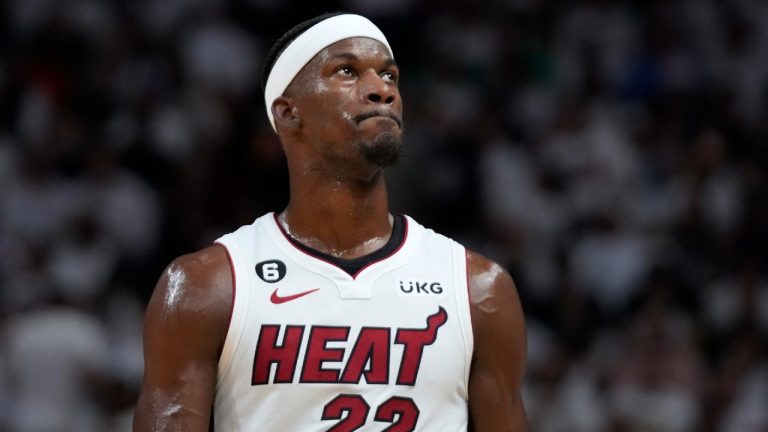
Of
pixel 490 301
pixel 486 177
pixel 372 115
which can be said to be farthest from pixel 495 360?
pixel 486 177

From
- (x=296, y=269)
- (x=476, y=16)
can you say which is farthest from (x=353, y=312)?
(x=476, y=16)

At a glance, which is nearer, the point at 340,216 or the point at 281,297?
the point at 281,297

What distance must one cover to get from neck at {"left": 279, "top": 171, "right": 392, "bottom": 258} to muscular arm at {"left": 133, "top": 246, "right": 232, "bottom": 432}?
17.5 inches

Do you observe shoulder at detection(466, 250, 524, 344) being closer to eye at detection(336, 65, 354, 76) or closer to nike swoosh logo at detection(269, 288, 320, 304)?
nike swoosh logo at detection(269, 288, 320, 304)

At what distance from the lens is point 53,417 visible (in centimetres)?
971

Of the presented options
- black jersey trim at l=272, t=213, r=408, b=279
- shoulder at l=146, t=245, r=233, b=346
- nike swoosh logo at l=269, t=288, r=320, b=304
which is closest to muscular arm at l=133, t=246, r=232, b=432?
shoulder at l=146, t=245, r=233, b=346

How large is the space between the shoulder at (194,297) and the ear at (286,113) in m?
0.58

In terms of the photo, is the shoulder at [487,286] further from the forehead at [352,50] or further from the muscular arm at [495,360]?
the forehead at [352,50]

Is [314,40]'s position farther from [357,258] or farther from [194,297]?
[194,297]

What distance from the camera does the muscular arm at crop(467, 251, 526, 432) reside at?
4.53 m

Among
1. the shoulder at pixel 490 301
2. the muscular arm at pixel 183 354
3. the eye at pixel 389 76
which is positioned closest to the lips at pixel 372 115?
the eye at pixel 389 76

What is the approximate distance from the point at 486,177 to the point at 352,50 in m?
6.84

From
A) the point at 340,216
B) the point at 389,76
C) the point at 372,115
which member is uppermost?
the point at 389,76

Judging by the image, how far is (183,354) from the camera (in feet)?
14.1
